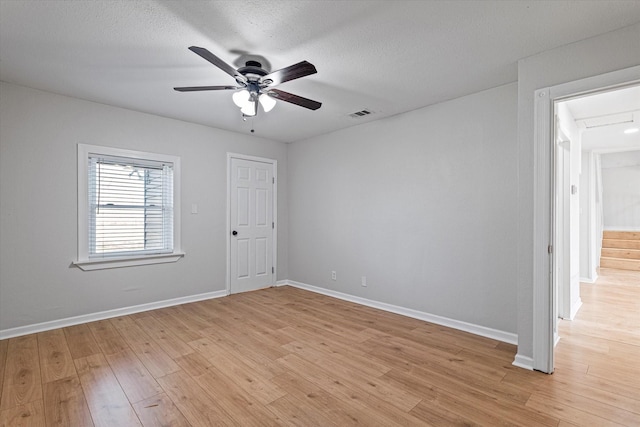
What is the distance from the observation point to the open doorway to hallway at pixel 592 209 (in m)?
3.16

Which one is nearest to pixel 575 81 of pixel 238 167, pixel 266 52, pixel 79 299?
pixel 266 52

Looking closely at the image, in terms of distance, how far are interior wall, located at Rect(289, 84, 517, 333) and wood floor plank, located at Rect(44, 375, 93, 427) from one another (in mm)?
3210

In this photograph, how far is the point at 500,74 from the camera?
2.82m

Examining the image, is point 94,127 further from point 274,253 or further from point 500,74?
point 500,74

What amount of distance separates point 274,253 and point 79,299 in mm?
2763

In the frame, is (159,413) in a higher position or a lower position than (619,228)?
lower

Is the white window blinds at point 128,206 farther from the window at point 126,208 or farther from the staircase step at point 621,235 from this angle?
the staircase step at point 621,235

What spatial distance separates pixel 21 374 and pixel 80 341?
2.07 feet

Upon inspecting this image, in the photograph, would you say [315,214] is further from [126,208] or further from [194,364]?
[194,364]

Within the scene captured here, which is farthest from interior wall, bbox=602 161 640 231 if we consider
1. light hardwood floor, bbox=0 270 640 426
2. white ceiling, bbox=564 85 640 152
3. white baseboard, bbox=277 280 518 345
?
white baseboard, bbox=277 280 518 345

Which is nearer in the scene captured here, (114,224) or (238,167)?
→ (114,224)

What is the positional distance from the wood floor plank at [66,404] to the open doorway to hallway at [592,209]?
11.6ft

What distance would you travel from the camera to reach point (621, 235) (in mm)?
7098

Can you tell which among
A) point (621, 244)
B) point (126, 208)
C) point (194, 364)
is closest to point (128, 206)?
point (126, 208)
